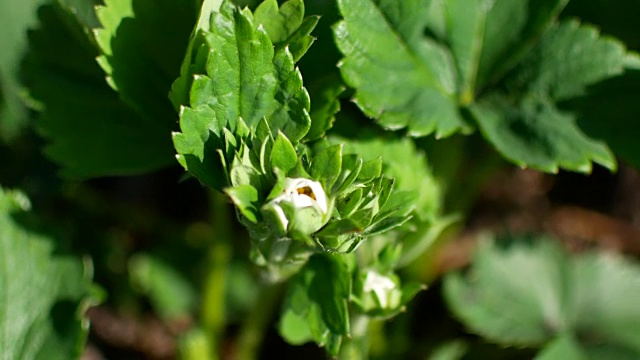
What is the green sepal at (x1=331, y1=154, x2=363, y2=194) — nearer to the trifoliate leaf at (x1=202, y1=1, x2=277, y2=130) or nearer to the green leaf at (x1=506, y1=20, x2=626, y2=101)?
the trifoliate leaf at (x1=202, y1=1, x2=277, y2=130)

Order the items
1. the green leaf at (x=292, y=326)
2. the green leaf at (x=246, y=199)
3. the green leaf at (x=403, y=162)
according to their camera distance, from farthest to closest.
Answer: the green leaf at (x=403, y=162)
the green leaf at (x=292, y=326)
the green leaf at (x=246, y=199)

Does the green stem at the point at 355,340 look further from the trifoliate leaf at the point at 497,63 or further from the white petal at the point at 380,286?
the trifoliate leaf at the point at 497,63

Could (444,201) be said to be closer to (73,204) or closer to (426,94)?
(426,94)

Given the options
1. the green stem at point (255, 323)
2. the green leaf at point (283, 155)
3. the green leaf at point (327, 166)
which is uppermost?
the green leaf at point (283, 155)

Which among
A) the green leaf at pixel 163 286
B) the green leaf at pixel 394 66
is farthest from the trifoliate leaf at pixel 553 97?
the green leaf at pixel 163 286

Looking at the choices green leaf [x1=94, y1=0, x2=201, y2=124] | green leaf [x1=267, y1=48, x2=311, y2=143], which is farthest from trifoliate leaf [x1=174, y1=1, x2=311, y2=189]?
green leaf [x1=94, y1=0, x2=201, y2=124]

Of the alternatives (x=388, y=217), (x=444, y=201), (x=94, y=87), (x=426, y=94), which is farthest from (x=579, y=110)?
(x=94, y=87)

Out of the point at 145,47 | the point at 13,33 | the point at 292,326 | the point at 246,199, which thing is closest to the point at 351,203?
the point at 246,199
